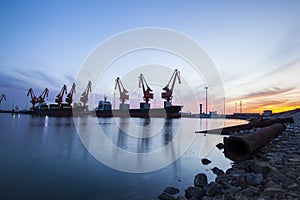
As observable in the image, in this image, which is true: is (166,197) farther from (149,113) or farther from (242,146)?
(149,113)

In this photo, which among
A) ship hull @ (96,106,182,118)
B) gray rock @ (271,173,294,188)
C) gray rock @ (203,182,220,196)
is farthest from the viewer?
ship hull @ (96,106,182,118)

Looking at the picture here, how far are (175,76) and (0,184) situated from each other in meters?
94.5

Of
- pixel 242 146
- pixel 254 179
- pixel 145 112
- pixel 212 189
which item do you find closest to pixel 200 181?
pixel 212 189

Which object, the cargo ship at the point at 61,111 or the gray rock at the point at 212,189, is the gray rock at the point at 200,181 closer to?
the gray rock at the point at 212,189

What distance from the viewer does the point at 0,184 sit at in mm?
5875

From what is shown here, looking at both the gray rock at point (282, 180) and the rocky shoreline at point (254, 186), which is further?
the gray rock at point (282, 180)

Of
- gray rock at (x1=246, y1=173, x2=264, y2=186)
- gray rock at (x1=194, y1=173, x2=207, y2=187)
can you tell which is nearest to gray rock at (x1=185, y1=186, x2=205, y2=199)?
gray rock at (x1=194, y1=173, x2=207, y2=187)

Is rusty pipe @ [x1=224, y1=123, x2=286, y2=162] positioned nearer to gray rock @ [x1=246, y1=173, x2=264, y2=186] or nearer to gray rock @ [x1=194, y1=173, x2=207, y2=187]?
gray rock @ [x1=246, y1=173, x2=264, y2=186]

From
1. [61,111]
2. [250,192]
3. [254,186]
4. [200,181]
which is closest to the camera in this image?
[250,192]

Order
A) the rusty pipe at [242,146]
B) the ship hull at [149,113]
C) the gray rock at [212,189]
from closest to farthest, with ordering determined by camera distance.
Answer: the gray rock at [212,189], the rusty pipe at [242,146], the ship hull at [149,113]

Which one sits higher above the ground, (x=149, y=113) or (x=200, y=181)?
(x=149, y=113)

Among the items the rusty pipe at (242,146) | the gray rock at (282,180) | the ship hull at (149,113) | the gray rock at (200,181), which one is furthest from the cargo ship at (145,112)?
the gray rock at (282,180)

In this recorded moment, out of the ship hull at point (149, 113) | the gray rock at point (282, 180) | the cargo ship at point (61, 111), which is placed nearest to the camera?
the gray rock at point (282, 180)

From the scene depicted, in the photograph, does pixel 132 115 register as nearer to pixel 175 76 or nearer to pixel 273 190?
pixel 175 76
